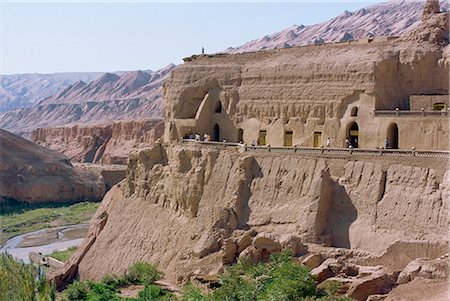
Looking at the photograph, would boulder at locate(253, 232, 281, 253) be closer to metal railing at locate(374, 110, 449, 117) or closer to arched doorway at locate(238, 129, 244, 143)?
metal railing at locate(374, 110, 449, 117)

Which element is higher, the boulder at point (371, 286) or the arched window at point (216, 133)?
the arched window at point (216, 133)

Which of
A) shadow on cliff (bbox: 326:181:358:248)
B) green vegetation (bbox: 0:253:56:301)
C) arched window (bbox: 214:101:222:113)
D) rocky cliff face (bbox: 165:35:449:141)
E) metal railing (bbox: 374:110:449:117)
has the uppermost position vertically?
rocky cliff face (bbox: 165:35:449:141)

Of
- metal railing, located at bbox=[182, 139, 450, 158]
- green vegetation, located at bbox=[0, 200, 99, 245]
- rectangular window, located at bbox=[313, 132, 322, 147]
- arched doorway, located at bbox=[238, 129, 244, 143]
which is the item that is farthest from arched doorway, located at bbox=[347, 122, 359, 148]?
green vegetation, located at bbox=[0, 200, 99, 245]

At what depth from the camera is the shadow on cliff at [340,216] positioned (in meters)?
25.6

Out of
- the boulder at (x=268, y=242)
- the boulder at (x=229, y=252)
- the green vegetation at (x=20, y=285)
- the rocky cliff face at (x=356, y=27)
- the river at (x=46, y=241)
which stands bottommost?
the river at (x=46, y=241)

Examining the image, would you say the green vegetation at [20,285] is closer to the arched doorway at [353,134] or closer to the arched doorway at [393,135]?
the arched doorway at [353,134]

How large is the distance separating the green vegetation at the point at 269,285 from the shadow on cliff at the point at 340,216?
2520 mm

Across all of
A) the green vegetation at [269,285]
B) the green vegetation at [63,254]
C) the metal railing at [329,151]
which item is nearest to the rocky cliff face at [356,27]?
the green vegetation at [63,254]

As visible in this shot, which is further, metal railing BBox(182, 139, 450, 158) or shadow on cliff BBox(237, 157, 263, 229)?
shadow on cliff BBox(237, 157, 263, 229)

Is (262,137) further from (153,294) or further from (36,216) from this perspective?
(36,216)

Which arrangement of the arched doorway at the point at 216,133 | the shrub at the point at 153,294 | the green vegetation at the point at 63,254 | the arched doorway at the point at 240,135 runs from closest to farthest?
the shrub at the point at 153,294 → the arched doorway at the point at 240,135 → the arched doorway at the point at 216,133 → the green vegetation at the point at 63,254

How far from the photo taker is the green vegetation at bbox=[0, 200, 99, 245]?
186ft

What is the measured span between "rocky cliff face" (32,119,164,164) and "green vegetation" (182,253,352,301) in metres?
57.9

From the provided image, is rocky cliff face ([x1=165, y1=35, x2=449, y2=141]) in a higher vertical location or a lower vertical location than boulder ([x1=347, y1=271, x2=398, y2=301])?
higher
